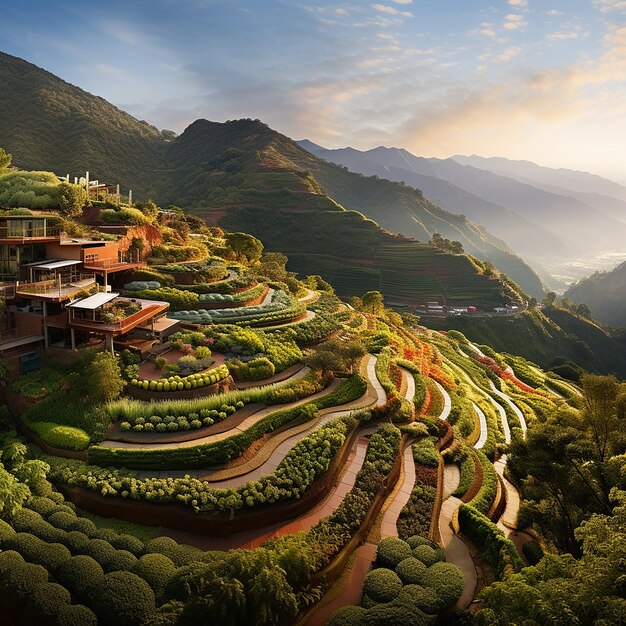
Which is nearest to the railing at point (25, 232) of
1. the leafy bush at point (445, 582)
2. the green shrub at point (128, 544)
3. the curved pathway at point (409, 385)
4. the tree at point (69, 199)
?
the tree at point (69, 199)

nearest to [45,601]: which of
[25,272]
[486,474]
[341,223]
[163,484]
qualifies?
[163,484]

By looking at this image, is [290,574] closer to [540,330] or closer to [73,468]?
[73,468]

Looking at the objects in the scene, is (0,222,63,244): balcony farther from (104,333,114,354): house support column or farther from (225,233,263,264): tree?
(225,233,263,264): tree

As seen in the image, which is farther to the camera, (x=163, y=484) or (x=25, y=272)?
(x=25, y=272)

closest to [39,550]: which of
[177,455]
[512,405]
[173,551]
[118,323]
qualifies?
[173,551]

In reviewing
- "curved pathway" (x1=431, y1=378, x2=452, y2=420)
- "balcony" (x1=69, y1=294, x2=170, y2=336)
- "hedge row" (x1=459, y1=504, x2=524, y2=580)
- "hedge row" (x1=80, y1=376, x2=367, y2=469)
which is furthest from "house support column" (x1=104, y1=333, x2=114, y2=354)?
"curved pathway" (x1=431, y1=378, x2=452, y2=420)

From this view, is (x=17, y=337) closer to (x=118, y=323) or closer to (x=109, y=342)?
(x=109, y=342)

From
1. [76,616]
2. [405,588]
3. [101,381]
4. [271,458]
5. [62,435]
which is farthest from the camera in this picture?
[101,381]
